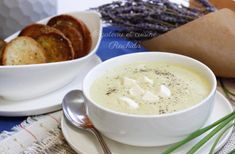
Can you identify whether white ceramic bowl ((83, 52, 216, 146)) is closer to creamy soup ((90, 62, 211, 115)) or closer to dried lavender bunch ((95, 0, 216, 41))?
creamy soup ((90, 62, 211, 115))

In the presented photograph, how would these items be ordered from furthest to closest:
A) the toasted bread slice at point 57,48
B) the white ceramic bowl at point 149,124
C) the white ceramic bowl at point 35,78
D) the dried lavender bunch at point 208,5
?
1. the dried lavender bunch at point 208,5
2. the toasted bread slice at point 57,48
3. the white ceramic bowl at point 35,78
4. the white ceramic bowl at point 149,124

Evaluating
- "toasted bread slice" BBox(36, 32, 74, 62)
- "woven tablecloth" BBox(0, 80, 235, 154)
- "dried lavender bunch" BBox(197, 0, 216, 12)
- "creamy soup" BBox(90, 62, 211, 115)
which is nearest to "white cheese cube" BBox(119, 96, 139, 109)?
"creamy soup" BBox(90, 62, 211, 115)

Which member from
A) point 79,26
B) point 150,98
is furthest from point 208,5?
point 150,98

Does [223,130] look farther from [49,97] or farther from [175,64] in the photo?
[49,97]

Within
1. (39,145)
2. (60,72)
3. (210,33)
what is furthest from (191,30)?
(39,145)

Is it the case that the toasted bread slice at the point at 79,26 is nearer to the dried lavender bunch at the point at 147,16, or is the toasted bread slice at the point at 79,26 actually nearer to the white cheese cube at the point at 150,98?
the dried lavender bunch at the point at 147,16

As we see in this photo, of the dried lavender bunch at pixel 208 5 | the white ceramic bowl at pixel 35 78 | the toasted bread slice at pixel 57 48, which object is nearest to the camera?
the white ceramic bowl at pixel 35 78

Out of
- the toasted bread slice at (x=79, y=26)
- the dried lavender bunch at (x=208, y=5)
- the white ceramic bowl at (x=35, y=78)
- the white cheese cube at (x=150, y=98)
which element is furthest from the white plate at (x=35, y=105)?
the dried lavender bunch at (x=208, y=5)
